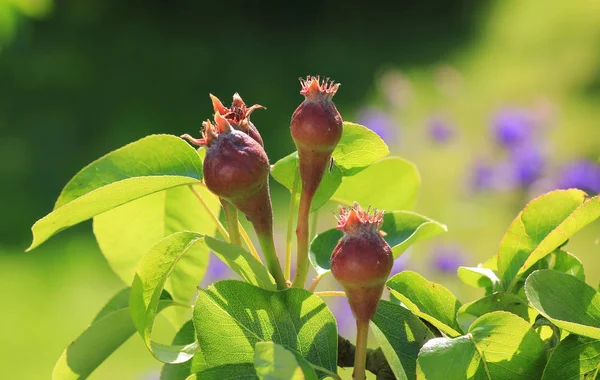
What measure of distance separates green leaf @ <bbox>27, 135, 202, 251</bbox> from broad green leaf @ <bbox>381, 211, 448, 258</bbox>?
133 mm

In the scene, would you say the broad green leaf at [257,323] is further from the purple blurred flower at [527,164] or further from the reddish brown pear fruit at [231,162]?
the purple blurred flower at [527,164]

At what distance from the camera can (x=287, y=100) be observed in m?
4.29

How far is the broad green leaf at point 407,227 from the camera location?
555mm

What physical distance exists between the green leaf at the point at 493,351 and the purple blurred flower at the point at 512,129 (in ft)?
7.99

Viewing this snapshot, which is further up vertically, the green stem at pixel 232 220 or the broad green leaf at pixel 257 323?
the green stem at pixel 232 220

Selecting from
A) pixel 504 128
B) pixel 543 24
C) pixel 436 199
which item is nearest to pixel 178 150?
pixel 504 128

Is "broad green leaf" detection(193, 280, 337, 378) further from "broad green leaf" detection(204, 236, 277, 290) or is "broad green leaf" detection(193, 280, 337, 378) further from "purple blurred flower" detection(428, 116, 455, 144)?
"purple blurred flower" detection(428, 116, 455, 144)

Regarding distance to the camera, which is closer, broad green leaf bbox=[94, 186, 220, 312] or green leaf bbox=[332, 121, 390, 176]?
green leaf bbox=[332, 121, 390, 176]

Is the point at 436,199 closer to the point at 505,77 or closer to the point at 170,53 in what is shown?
the point at 505,77

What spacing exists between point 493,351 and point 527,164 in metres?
2.40

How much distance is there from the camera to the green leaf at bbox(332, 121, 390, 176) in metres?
0.51

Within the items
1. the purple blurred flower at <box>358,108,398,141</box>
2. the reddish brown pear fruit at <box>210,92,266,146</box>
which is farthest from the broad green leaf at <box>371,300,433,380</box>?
the purple blurred flower at <box>358,108,398,141</box>

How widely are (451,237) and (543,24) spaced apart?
8.19 ft

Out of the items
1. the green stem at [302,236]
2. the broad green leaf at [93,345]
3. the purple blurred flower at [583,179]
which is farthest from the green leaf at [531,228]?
the purple blurred flower at [583,179]
